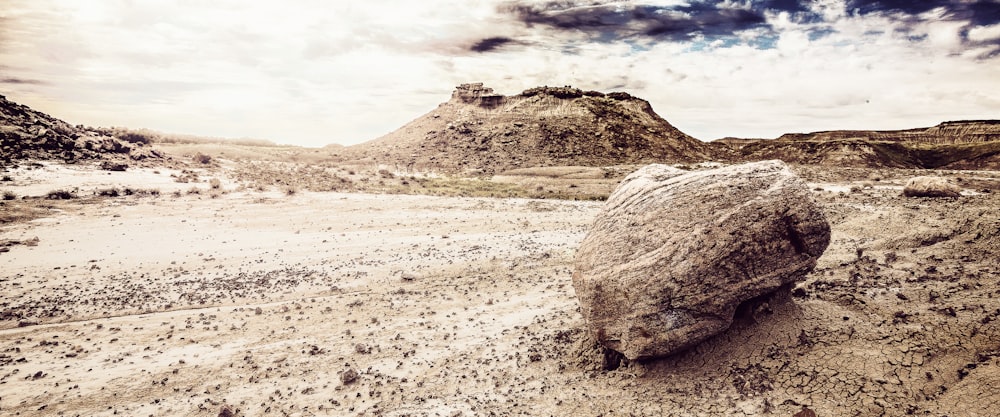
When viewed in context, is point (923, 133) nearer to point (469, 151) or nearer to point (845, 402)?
point (469, 151)

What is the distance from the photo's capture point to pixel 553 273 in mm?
16234

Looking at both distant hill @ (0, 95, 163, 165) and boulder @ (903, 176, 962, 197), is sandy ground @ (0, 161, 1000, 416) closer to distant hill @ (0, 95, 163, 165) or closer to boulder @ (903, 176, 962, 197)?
boulder @ (903, 176, 962, 197)

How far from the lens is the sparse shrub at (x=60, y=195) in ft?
86.3

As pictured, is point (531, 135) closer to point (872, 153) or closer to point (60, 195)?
point (60, 195)

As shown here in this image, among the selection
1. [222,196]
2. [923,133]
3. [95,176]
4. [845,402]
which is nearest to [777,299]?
[845,402]

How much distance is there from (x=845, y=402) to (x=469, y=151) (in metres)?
67.6

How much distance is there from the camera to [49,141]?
34688mm

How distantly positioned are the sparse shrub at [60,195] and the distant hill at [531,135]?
1625 inches

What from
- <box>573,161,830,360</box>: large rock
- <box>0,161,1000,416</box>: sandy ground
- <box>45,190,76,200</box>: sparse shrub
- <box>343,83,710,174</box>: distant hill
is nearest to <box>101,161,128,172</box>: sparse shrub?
<box>45,190,76,200</box>: sparse shrub

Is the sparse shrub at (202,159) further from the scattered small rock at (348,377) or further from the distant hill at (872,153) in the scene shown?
the distant hill at (872,153)

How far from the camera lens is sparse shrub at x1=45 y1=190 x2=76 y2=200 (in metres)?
26.3

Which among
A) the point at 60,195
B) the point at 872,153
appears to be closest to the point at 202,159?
the point at 60,195

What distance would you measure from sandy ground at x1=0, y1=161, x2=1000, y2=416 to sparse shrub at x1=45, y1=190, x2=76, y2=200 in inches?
268

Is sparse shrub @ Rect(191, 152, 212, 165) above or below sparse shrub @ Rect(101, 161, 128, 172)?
above
